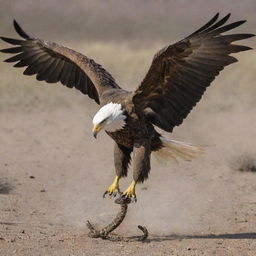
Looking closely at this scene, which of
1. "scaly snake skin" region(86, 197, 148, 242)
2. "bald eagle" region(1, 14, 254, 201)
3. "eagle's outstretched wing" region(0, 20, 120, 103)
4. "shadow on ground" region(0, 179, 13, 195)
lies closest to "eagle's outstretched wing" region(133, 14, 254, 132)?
"bald eagle" region(1, 14, 254, 201)

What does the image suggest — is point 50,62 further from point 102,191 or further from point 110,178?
point 110,178

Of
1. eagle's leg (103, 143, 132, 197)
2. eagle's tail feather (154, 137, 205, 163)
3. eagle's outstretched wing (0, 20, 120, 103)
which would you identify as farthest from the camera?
eagle's outstretched wing (0, 20, 120, 103)

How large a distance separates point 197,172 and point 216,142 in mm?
2811

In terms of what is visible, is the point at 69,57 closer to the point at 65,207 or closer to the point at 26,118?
the point at 65,207

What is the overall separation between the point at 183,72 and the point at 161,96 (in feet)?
1.30

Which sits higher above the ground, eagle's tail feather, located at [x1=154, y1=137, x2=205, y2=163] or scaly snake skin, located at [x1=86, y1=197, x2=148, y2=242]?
eagle's tail feather, located at [x1=154, y1=137, x2=205, y2=163]

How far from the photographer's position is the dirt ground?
25.2 ft

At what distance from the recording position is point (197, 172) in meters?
12.2

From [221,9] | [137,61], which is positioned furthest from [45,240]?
[221,9]

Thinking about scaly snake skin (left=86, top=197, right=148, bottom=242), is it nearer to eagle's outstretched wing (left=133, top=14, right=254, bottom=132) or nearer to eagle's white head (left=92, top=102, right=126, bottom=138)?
eagle's white head (left=92, top=102, right=126, bottom=138)

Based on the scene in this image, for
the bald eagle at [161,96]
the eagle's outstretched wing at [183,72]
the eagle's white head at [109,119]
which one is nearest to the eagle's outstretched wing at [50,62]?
the bald eagle at [161,96]

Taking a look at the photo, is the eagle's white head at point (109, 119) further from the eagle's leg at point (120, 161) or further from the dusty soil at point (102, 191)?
the dusty soil at point (102, 191)

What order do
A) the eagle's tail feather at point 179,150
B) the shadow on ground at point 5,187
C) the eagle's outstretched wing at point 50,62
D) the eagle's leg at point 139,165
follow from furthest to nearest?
the shadow on ground at point 5,187 → the eagle's outstretched wing at point 50,62 → the eagle's tail feather at point 179,150 → the eagle's leg at point 139,165

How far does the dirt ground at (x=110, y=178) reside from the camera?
768 cm
